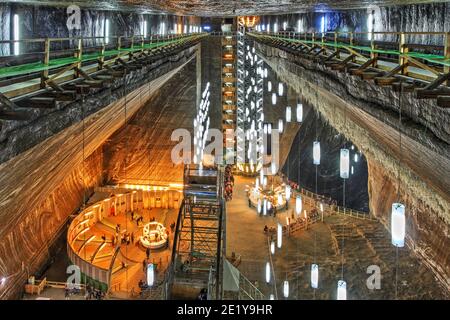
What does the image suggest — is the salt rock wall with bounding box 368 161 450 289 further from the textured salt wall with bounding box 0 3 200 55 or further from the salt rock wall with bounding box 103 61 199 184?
the salt rock wall with bounding box 103 61 199 184

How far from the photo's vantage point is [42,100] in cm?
340

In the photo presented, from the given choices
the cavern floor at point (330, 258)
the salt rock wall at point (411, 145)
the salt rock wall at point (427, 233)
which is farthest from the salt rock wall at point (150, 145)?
the salt rock wall at point (427, 233)

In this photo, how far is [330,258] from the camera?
1275 cm

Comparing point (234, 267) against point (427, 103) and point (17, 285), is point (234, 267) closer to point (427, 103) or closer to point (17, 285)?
point (17, 285)

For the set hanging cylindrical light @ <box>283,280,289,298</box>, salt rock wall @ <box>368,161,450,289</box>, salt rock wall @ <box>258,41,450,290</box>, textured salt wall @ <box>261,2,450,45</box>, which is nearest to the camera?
salt rock wall @ <box>258,41,450,290</box>

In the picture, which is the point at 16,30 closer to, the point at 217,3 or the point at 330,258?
the point at 217,3

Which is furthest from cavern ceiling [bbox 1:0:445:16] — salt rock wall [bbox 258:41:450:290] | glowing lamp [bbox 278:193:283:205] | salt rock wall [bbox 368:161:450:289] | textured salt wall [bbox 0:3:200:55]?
glowing lamp [bbox 278:193:283:205]

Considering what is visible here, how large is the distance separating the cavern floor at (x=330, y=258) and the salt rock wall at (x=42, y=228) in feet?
16.8

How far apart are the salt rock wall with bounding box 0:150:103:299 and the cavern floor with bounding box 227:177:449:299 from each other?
5128mm

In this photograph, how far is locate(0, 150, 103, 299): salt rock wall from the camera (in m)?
11.2

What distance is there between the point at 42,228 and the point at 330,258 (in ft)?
26.3

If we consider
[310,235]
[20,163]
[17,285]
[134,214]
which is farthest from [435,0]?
[134,214]

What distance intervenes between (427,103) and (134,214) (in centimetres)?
1442

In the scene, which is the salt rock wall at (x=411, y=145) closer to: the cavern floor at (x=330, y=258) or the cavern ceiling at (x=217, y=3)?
the cavern floor at (x=330, y=258)
